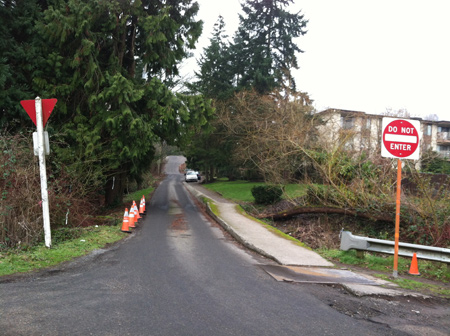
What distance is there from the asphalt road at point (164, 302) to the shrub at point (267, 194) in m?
14.0

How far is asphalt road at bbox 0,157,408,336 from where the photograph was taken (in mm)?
4074

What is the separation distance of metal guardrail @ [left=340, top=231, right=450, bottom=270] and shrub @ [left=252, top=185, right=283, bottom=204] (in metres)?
12.9

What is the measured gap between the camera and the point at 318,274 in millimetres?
7090

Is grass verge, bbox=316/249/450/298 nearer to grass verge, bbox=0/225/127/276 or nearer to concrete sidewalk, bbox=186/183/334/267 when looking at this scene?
concrete sidewalk, bbox=186/183/334/267

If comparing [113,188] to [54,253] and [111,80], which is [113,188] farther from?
[54,253]

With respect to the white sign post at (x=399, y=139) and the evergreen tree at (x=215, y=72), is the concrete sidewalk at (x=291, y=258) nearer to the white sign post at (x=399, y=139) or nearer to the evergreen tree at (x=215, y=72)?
the white sign post at (x=399, y=139)

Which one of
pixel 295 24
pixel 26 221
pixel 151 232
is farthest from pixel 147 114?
pixel 295 24

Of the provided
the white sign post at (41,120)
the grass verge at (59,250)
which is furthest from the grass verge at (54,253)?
the white sign post at (41,120)

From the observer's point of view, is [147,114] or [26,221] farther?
[147,114]

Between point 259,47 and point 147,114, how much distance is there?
19782mm

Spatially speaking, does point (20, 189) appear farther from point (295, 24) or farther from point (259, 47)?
point (295, 24)

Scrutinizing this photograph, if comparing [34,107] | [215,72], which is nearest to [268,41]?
[215,72]

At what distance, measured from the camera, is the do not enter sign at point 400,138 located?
686cm

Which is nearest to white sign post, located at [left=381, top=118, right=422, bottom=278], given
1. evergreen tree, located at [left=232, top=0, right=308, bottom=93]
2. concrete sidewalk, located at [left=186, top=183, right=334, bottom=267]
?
concrete sidewalk, located at [left=186, top=183, right=334, bottom=267]
